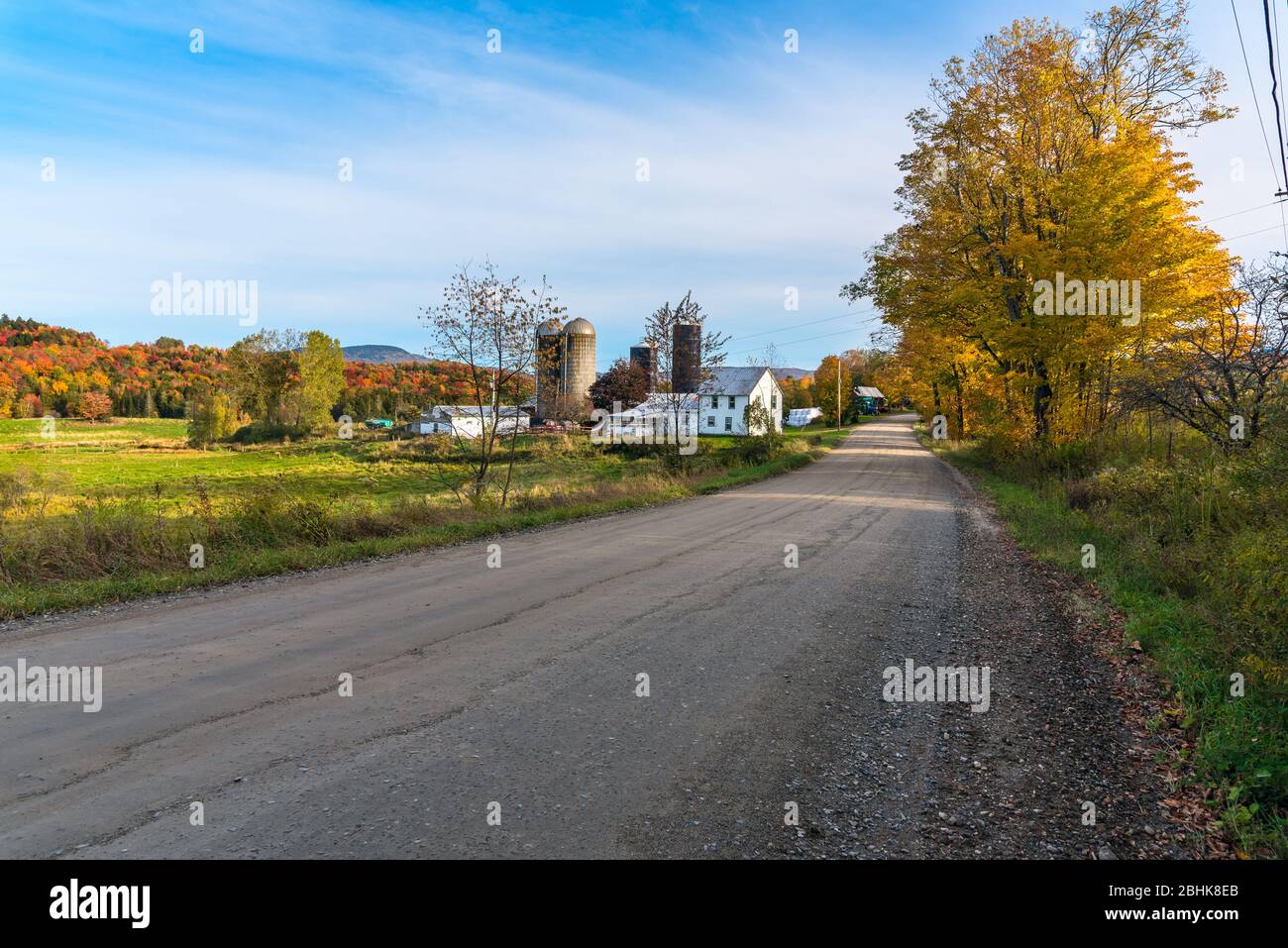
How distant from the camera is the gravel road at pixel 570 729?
355 centimetres

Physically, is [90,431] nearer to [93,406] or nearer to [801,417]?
[93,406]

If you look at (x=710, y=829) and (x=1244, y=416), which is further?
(x=1244, y=416)

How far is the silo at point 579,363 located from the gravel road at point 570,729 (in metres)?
52.6

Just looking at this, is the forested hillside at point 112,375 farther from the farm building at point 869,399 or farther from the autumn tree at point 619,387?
the farm building at point 869,399

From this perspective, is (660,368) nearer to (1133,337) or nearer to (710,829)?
(1133,337)

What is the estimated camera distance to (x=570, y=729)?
483cm

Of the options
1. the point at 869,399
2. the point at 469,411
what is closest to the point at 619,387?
the point at 469,411

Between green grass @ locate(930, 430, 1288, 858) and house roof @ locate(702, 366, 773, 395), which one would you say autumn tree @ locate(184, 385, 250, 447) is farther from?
green grass @ locate(930, 430, 1288, 858)

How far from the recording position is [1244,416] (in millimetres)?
11727

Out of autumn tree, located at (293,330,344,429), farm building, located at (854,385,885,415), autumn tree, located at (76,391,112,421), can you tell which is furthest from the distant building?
farm building, located at (854,385,885,415)

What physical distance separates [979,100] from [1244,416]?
654 inches

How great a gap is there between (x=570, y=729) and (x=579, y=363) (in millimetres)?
59263

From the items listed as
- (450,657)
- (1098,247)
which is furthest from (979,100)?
(450,657)

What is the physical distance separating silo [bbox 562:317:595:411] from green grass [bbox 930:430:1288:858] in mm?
50314
